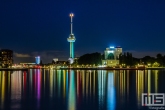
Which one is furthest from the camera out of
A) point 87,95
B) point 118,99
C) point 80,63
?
point 80,63

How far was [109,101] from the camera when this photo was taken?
27.0 meters

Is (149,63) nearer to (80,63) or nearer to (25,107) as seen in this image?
(80,63)

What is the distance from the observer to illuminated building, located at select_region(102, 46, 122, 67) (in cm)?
14562

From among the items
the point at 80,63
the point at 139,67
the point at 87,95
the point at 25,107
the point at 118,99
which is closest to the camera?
the point at 25,107

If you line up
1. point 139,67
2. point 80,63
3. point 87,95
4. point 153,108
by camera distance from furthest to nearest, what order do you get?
point 80,63 → point 139,67 → point 87,95 → point 153,108

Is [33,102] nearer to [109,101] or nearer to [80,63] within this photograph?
[109,101]

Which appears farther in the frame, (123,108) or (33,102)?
(33,102)

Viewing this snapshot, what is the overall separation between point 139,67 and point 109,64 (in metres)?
13.6

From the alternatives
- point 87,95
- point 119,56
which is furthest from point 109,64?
point 87,95

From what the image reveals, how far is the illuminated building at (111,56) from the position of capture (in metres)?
146

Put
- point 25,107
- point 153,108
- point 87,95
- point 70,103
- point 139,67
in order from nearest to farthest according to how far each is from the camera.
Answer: point 153,108 → point 25,107 → point 70,103 → point 87,95 → point 139,67

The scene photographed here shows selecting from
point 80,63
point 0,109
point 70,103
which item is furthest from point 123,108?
point 80,63

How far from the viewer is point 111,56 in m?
149

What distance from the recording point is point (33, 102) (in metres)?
26.5
